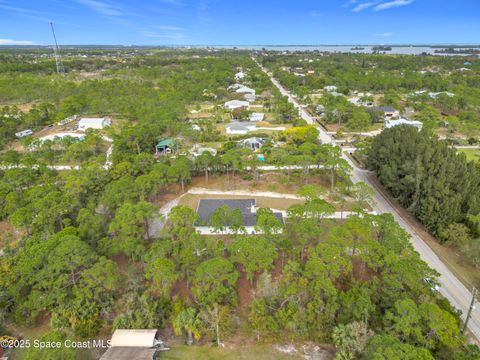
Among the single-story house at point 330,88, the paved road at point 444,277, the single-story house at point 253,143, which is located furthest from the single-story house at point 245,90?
the paved road at point 444,277

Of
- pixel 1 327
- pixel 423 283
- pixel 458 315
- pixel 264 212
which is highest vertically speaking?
pixel 264 212

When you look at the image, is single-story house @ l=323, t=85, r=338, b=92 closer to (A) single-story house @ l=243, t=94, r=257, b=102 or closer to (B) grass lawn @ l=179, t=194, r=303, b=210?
(A) single-story house @ l=243, t=94, r=257, b=102

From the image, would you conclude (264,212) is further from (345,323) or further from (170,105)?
(170,105)

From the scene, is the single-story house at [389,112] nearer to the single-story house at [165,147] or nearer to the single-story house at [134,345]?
the single-story house at [165,147]

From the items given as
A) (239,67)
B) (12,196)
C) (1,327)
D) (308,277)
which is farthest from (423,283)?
(239,67)

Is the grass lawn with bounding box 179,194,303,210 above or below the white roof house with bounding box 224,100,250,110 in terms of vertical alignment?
below

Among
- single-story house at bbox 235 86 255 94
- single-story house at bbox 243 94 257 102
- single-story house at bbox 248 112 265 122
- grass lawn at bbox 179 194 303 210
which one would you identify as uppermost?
single-story house at bbox 235 86 255 94

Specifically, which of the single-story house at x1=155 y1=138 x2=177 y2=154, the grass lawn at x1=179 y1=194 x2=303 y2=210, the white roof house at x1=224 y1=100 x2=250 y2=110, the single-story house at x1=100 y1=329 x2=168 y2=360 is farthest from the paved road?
the white roof house at x1=224 y1=100 x2=250 y2=110
